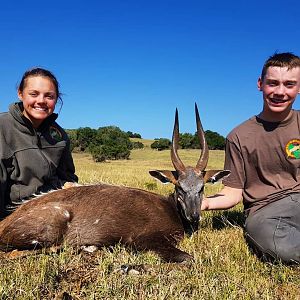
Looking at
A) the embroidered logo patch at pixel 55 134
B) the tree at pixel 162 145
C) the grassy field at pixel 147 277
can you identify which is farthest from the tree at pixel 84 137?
the grassy field at pixel 147 277

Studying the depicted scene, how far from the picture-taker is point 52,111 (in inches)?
244

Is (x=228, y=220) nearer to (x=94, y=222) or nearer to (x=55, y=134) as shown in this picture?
(x=94, y=222)

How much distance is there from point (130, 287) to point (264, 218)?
93.6 inches

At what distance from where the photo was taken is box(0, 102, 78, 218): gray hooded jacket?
5.88 m

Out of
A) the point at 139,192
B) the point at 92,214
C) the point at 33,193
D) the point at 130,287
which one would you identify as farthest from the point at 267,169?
the point at 33,193

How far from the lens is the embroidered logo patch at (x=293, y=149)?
566 cm

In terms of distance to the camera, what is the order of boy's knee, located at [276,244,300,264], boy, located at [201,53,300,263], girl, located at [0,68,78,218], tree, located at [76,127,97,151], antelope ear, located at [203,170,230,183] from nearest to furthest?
boy's knee, located at [276,244,300,264] → boy, located at [201,53,300,263] → girl, located at [0,68,78,218] → antelope ear, located at [203,170,230,183] → tree, located at [76,127,97,151]

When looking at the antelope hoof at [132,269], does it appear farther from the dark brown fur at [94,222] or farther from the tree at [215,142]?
the tree at [215,142]

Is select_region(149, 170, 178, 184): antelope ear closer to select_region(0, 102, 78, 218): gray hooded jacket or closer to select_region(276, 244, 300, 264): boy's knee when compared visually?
select_region(0, 102, 78, 218): gray hooded jacket

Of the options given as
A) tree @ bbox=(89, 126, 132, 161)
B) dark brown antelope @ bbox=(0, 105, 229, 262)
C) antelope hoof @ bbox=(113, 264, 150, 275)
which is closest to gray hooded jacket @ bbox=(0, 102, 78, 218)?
dark brown antelope @ bbox=(0, 105, 229, 262)

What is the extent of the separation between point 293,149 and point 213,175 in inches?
50.4

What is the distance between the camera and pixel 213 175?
6371mm

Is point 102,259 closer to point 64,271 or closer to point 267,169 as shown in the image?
point 64,271

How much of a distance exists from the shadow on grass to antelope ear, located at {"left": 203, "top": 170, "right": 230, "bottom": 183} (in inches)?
26.4
